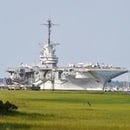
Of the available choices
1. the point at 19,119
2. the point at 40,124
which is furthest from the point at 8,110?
the point at 40,124

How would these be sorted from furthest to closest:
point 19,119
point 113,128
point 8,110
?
1. point 8,110
2. point 19,119
3. point 113,128

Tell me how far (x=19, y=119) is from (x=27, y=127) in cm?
700

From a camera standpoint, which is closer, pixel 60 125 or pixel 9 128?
pixel 9 128

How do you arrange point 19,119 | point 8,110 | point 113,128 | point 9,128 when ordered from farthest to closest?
point 8,110, point 19,119, point 113,128, point 9,128

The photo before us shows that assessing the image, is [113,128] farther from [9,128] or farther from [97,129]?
[9,128]

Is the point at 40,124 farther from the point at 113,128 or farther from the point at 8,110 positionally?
the point at 8,110

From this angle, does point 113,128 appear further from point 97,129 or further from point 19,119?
point 19,119

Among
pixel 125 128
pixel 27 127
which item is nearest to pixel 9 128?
pixel 27 127

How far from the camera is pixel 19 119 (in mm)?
44469

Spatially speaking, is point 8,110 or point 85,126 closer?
point 85,126

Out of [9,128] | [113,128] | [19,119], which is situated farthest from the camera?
[19,119]

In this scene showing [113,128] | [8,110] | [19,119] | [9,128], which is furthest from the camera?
[8,110]

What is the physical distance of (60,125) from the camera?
39750 millimetres

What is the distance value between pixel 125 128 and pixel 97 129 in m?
1.79
